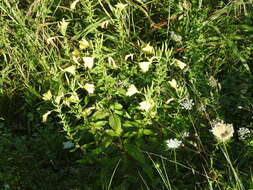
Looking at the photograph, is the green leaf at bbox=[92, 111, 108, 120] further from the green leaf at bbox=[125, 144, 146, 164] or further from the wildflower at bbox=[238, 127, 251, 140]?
the wildflower at bbox=[238, 127, 251, 140]

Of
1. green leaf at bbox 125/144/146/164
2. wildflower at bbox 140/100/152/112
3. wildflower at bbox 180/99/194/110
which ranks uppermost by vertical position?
wildflower at bbox 140/100/152/112

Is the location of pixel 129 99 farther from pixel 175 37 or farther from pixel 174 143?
pixel 175 37

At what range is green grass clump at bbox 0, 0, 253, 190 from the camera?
2.27 m

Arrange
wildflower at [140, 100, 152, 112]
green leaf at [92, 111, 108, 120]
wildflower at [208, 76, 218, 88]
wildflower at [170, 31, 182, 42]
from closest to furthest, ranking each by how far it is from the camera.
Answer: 1. wildflower at [140, 100, 152, 112]
2. green leaf at [92, 111, 108, 120]
3. wildflower at [208, 76, 218, 88]
4. wildflower at [170, 31, 182, 42]

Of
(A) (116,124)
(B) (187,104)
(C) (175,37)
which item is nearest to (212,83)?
(B) (187,104)

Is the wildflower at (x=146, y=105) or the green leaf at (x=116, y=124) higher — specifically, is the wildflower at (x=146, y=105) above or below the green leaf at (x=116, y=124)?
above

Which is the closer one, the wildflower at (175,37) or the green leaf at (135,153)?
the green leaf at (135,153)

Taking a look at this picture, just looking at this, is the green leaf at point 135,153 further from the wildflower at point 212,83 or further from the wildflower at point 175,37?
the wildflower at point 175,37

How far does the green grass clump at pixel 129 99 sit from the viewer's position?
7.46 ft

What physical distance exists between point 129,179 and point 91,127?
1.13 feet

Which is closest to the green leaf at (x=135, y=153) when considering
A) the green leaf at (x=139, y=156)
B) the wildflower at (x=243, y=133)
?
the green leaf at (x=139, y=156)

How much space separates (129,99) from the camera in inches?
99.0

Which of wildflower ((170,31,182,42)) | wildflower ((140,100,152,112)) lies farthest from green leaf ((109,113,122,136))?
wildflower ((170,31,182,42))

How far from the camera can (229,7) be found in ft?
9.96
